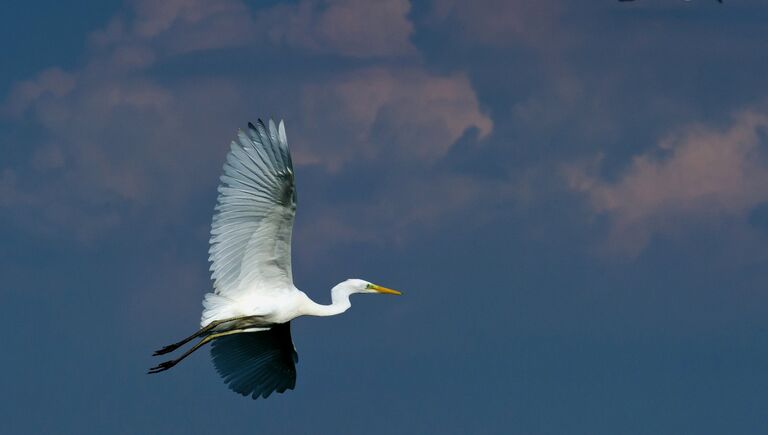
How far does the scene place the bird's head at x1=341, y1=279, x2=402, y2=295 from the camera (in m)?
38.1

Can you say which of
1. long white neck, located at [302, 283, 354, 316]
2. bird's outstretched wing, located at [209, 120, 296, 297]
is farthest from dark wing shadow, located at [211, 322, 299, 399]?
bird's outstretched wing, located at [209, 120, 296, 297]

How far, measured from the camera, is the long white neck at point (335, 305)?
36844 millimetres

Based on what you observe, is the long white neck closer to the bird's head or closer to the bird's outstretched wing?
the bird's head

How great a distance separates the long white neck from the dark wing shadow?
1.58m

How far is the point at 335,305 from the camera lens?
1480 inches

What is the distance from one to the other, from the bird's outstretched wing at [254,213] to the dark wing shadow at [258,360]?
3189mm

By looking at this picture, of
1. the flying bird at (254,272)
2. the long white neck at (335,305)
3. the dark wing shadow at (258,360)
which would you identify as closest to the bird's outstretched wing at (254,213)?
the flying bird at (254,272)

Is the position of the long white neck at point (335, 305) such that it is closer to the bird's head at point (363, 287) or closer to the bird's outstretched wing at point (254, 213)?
the bird's head at point (363, 287)

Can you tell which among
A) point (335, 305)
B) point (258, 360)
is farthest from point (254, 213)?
point (258, 360)

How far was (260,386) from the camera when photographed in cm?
3900

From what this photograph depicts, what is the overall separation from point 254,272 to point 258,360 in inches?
164

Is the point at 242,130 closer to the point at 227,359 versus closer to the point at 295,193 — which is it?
the point at 295,193

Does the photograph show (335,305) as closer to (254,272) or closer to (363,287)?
(363,287)

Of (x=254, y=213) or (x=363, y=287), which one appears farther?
(x=363, y=287)
